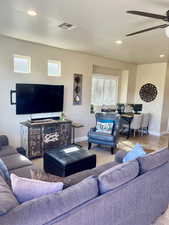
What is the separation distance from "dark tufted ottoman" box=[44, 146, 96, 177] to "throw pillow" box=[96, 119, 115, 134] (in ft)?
4.81

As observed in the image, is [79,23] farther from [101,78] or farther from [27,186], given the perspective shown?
[101,78]

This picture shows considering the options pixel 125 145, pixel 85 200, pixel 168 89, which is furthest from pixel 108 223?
pixel 168 89

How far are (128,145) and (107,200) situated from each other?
381 centimetres

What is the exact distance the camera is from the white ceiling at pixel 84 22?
214 cm

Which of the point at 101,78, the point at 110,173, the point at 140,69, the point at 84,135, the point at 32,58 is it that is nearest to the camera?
the point at 110,173

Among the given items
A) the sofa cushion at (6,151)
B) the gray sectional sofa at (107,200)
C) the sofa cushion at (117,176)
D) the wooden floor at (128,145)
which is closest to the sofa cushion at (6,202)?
the gray sectional sofa at (107,200)

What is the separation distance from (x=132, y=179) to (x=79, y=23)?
7.83 ft

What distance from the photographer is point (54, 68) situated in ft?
15.3

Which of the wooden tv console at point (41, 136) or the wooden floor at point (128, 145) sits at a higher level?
the wooden tv console at point (41, 136)

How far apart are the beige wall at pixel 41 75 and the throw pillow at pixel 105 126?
852mm

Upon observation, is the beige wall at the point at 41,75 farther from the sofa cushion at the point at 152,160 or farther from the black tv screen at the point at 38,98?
the sofa cushion at the point at 152,160

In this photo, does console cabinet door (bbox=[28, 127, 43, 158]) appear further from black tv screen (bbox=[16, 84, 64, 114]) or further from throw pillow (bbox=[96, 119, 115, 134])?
throw pillow (bbox=[96, 119, 115, 134])

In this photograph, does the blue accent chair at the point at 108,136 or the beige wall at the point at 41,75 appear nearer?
the beige wall at the point at 41,75

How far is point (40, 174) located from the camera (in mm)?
1559
